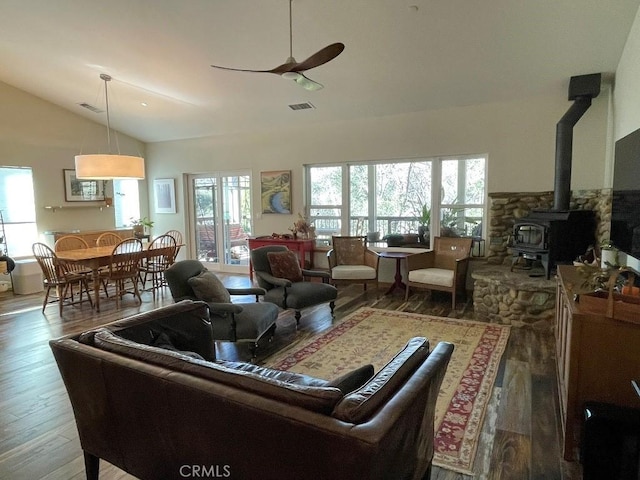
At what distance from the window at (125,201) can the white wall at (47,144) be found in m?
0.32

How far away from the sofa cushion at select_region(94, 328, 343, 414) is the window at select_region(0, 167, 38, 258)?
19.9 ft

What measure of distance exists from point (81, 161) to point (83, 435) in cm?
371

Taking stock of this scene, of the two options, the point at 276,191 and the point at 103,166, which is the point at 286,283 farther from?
the point at 276,191

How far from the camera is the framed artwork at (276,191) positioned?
272 inches

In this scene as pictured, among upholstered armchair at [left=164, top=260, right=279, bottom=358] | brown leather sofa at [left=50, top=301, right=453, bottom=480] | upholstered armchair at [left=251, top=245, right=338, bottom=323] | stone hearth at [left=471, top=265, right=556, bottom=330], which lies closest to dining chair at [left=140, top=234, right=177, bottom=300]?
upholstered armchair at [left=251, top=245, right=338, bottom=323]

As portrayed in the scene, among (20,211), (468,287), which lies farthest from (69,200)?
(468,287)

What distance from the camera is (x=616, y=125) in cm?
407

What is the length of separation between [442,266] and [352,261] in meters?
1.28

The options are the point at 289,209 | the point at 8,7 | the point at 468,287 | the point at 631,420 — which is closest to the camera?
the point at 631,420

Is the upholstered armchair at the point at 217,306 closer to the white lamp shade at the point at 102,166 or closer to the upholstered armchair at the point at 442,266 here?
the white lamp shade at the point at 102,166

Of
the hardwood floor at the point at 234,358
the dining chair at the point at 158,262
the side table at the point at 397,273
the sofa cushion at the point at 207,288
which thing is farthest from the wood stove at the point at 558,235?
the dining chair at the point at 158,262

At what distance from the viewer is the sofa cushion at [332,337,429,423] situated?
118 centimetres

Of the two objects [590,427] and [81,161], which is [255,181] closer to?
[81,161]

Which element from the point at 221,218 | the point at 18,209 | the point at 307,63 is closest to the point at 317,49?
the point at 307,63
